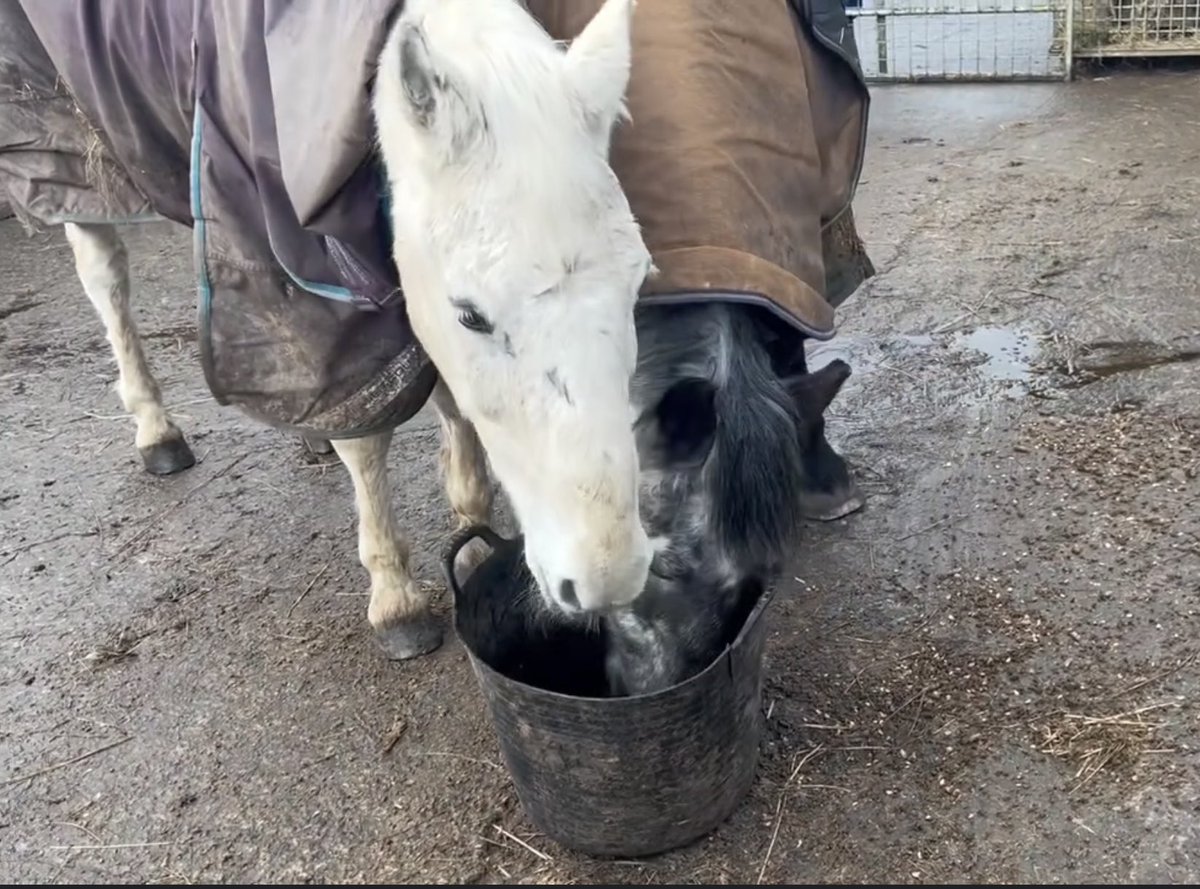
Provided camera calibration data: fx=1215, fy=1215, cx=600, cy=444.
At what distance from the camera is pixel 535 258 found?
1.54 metres

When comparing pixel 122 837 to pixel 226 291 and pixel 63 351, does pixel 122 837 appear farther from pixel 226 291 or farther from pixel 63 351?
pixel 63 351

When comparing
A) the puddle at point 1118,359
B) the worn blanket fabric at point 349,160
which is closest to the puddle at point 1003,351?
the puddle at point 1118,359

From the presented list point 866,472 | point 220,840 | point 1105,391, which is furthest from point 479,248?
point 1105,391

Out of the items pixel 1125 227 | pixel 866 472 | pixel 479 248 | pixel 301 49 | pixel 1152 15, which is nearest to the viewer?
pixel 479 248

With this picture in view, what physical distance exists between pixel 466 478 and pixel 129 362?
1395 mm

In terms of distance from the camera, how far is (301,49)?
189 cm

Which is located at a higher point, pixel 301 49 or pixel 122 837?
pixel 301 49

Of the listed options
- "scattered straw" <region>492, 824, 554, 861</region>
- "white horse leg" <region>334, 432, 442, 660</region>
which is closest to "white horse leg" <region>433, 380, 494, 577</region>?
"white horse leg" <region>334, 432, 442, 660</region>

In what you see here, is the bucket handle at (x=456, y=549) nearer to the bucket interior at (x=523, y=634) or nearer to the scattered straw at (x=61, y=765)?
the bucket interior at (x=523, y=634)

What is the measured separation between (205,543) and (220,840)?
3.86ft

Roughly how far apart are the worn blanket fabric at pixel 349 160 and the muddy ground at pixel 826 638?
0.69 meters

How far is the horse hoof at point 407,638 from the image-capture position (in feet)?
8.96

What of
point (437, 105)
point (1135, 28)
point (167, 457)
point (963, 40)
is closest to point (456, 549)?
point (437, 105)

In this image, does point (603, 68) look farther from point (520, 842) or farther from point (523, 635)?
point (520, 842)
